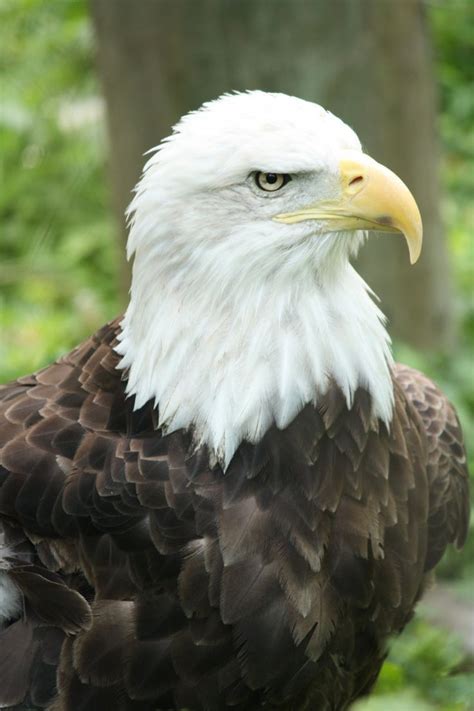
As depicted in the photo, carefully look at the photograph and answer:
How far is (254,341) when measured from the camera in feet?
12.0

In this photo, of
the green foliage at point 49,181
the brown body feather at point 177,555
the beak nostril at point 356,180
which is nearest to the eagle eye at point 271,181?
the beak nostril at point 356,180

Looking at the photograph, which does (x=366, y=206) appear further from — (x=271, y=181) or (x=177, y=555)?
(x=177, y=555)

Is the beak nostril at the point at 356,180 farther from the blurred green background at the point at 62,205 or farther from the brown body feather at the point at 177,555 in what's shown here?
the blurred green background at the point at 62,205

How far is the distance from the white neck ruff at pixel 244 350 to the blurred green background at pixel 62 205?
346cm

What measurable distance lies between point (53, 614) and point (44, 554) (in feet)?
0.62

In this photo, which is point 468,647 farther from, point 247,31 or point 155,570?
point 247,31

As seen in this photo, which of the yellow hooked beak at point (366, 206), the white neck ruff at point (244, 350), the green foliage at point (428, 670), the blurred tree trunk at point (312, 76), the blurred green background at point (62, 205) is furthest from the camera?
the blurred green background at point (62, 205)

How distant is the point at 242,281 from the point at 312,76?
3.69 m

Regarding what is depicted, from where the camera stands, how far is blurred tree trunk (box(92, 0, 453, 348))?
686 centimetres

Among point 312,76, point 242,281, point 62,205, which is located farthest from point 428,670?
point 62,205

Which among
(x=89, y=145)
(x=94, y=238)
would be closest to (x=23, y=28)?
(x=89, y=145)

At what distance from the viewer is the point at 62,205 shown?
10375 millimetres

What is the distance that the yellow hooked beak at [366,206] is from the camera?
3.53m

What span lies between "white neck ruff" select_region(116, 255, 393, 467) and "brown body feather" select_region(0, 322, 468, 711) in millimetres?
66
